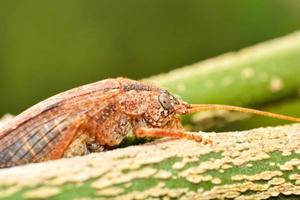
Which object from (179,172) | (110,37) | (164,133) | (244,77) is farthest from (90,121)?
(110,37)

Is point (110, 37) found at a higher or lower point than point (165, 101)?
higher

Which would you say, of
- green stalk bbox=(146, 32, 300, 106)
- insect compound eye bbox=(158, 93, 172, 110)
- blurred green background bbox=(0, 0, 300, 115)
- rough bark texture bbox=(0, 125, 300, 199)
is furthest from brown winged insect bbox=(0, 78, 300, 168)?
blurred green background bbox=(0, 0, 300, 115)

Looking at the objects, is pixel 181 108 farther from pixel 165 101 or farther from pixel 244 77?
pixel 244 77

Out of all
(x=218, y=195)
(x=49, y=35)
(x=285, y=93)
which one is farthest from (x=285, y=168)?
(x=49, y=35)

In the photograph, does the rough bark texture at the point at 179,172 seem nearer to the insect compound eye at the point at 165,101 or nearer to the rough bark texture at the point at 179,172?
the rough bark texture at the point at 179,172

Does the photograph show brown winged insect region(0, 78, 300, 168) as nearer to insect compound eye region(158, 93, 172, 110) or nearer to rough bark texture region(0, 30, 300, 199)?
insect compound eye region(158, 93, 172, 110)

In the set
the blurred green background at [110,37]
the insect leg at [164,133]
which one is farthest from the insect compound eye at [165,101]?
the blurred green background at [110,37]
